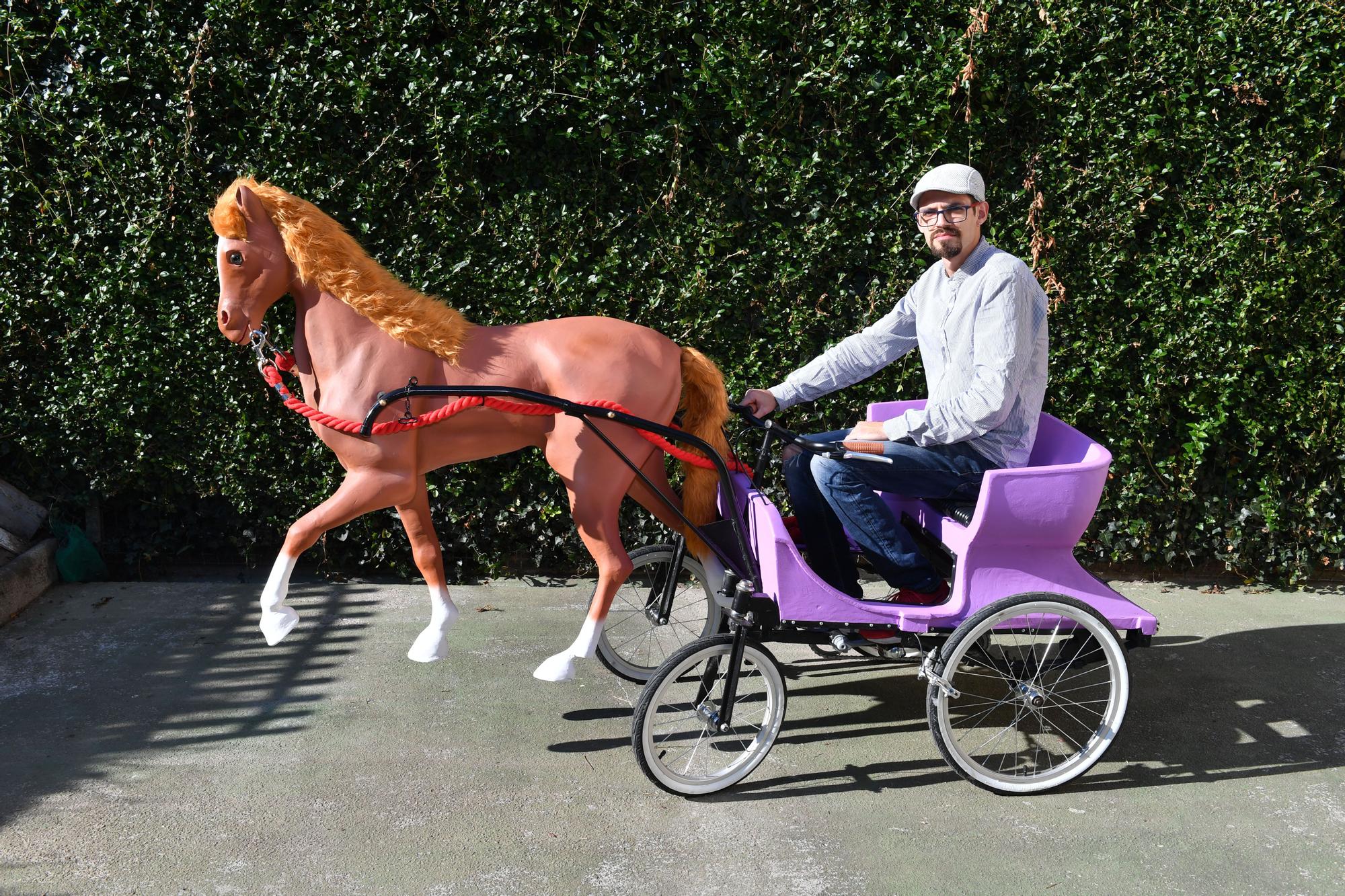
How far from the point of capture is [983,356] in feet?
11.3

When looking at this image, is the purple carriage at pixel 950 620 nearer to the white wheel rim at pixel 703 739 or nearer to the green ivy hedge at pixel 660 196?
the white wheel rim at pixel 703 739

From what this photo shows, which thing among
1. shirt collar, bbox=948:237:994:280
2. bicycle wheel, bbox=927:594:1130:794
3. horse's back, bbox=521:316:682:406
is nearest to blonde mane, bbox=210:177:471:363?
horse's back, bbox=521:316:682:406

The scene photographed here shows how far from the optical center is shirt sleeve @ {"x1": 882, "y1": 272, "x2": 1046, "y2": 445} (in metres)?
3.37

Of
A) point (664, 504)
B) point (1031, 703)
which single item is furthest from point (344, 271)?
point (1031, 703)

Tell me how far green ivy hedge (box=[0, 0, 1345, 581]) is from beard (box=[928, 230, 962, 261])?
5.06 ft

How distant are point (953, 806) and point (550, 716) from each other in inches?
58.1

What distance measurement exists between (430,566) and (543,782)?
83 cm

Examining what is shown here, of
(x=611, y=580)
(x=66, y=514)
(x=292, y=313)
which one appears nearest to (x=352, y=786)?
(x=611, y=580)

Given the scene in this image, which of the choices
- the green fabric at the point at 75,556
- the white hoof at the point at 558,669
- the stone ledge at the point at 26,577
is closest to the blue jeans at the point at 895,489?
the white hoof at the point at 558,669

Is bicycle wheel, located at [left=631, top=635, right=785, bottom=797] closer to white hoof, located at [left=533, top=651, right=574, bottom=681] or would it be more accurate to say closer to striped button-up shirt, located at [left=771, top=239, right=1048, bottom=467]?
white hoof, located at [left=533, top=651, right=574, bottom=681]

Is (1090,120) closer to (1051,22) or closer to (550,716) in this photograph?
(1051,22)

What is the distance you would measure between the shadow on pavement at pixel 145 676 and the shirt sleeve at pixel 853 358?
7.20 ft

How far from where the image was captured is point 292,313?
5.02 metres

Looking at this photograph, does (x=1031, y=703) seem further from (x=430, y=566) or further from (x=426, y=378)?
(x=426, y=378)
